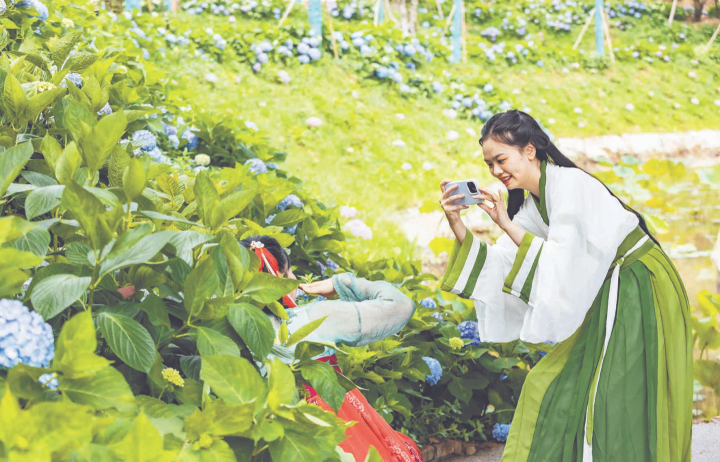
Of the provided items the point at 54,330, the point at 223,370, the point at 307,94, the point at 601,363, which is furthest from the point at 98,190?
the point at 307,94

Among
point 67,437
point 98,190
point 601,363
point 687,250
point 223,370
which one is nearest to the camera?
point 67,437

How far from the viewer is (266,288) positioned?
810 mm

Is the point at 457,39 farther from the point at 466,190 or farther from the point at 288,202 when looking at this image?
the point at 466,190

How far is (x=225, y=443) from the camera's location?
646 millimetres

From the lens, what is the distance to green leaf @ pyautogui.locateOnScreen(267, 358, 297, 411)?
69 centimetres

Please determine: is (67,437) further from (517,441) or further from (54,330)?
(517,441)

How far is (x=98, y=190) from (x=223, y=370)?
280 millimetres

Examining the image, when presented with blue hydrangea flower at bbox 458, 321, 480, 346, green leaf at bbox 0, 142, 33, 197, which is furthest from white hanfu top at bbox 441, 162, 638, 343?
green leaf at bbox 0, 142, 33, 197

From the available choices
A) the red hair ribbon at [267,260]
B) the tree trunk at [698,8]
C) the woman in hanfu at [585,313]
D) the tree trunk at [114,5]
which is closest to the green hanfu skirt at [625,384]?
the woman in hanfu at [585,313]

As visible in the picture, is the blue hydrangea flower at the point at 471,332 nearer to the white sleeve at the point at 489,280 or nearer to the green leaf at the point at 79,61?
the white sleeve at the point at 489,280

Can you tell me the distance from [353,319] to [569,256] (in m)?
0.67

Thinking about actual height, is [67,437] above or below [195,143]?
above

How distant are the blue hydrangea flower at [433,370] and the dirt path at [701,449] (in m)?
0.44

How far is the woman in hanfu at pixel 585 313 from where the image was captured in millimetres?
1810
